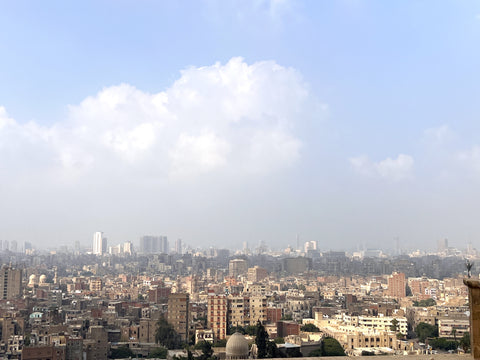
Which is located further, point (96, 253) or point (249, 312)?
point (96, 253)

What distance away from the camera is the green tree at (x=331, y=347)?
14469mm

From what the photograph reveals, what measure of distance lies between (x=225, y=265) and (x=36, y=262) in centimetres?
2458

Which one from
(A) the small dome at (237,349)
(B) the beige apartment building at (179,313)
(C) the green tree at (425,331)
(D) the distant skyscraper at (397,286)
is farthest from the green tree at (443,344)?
(D) the distant skyscraper at (397,286)

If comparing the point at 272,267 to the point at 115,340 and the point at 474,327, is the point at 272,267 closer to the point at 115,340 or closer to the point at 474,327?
the point at 115,340

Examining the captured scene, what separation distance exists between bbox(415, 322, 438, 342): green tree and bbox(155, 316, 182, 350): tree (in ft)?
30.4

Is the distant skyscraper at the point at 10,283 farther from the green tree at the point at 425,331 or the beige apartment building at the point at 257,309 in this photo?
the green tree at the point at 425,331

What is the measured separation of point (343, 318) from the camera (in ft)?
68.0

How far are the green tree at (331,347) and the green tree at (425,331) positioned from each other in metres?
4.86

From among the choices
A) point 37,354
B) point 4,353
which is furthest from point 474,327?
point 4,353

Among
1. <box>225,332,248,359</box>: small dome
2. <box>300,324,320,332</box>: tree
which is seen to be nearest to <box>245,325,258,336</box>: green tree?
<box>300,324,320,332</box>: tree

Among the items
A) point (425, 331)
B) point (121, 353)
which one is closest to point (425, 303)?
point (425, 331)

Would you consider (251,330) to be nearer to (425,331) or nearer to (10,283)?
(425,331)

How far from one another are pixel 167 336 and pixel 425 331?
10.1 meters

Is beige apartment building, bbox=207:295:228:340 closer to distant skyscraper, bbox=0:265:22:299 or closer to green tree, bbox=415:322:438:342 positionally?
green tree, bbox=415:322:438:342
